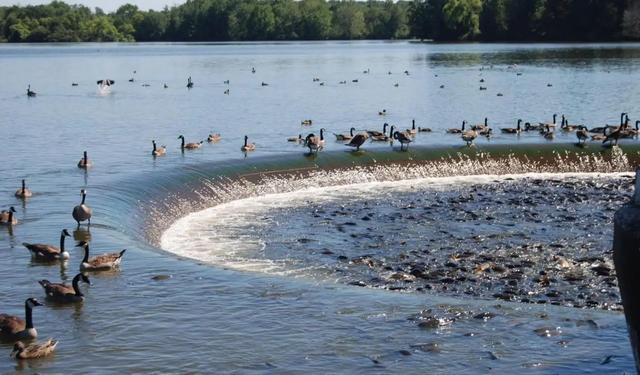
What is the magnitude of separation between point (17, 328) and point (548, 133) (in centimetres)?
3176

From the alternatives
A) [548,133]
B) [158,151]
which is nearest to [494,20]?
[548,133]

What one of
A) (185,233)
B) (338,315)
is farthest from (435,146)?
(338,315)

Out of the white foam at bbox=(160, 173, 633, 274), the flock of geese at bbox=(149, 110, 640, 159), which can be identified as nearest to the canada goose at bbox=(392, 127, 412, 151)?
the flock of geese at bbox=(149, 110, 640, 159)

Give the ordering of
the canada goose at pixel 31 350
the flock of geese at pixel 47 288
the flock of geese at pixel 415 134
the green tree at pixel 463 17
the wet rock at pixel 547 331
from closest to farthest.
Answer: the canada goose at pixel 31 350, the flock of geese at pixel 47 288, the wet rock at pixel 547 331, the flock of geese at pixel 415 134, the green tree at pixel 463 17

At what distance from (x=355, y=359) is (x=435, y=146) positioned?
25.4 m

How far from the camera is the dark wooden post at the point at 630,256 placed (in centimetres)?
1085

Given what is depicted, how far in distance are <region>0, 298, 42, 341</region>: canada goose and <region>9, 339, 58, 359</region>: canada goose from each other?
1.27ft

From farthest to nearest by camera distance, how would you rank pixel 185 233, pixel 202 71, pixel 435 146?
pixel 202 71
pixel 435 146
pixel 185 233

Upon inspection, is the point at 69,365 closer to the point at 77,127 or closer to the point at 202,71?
the point at 77,127

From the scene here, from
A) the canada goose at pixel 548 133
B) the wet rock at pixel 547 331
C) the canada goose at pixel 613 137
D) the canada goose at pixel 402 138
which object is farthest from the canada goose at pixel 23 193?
the canada goose at pixel 613 137

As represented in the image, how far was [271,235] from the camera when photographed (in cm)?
2648

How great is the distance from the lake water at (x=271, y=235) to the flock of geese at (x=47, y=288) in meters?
Answer: 0.23

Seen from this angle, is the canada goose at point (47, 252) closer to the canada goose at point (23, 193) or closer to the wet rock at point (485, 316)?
the canada goose at point (23, 193)

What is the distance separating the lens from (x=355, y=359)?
1577 cm
